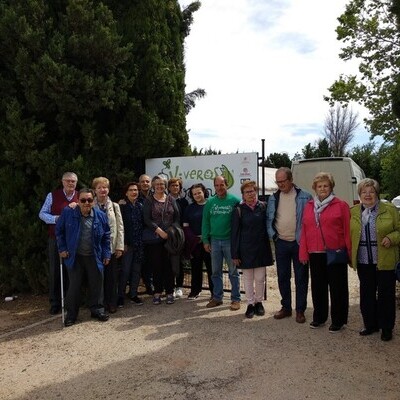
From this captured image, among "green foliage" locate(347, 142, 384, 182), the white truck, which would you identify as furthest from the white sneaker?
"green foliage" locate(347, 142, 384, 182)

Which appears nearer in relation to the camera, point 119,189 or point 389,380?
point 389,380

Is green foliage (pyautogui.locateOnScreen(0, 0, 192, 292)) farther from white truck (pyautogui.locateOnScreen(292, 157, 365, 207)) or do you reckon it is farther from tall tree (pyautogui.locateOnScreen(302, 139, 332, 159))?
tall tree (pyautogui.locateOnScreen(302, 139, 332, 159))

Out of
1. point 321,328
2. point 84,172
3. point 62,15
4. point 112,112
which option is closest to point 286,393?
point 321,328

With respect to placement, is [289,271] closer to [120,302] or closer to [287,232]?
[287,232]

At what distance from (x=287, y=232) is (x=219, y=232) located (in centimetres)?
99

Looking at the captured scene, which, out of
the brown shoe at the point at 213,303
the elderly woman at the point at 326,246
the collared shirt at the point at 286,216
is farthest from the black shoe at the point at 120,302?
the elderly woman at the point at 326,246

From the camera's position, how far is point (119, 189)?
723 centimetres

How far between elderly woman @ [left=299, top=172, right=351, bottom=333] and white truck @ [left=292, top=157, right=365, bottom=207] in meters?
6.41

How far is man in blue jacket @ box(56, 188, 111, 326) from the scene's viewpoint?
535 cm

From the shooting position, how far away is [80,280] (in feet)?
18.0

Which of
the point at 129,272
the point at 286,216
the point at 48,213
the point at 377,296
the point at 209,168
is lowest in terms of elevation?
the point at 377,296

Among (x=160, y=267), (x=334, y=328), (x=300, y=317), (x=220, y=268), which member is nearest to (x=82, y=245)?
(x=160, y=267)

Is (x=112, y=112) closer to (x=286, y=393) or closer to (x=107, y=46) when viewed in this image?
(x=107, y=46)

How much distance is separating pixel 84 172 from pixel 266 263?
307cm
